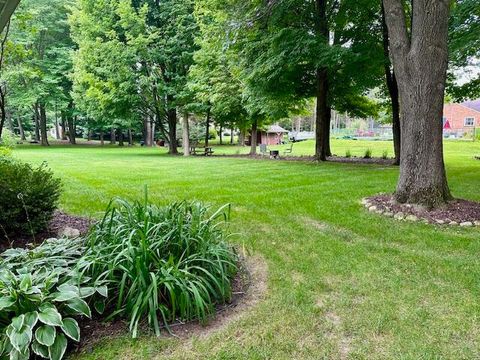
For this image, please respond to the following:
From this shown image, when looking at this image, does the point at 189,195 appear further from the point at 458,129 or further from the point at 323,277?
the point at 458,129

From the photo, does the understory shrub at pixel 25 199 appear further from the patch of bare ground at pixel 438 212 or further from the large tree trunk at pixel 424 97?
the large tree trunk at pixel 424 97

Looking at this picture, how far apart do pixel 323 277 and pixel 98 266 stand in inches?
79.2

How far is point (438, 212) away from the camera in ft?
17.7

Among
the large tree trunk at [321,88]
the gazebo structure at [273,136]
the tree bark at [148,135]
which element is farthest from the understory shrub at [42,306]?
the gazebo structure at [273,136]

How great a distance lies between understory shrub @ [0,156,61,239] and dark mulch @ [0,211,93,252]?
72 millimetres

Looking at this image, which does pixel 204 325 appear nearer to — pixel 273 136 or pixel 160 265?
pixel 160 265

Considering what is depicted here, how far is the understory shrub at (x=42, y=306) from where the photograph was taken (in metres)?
2.13

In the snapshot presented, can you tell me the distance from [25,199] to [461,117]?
2024 inches

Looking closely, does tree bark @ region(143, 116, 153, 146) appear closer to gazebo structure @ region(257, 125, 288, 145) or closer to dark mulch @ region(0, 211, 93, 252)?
gazebo structure @ region(257, 125, 288, 145)

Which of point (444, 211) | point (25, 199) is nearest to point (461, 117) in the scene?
point (444, 211)

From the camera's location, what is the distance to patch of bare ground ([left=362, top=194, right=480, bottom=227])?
16.9 feet

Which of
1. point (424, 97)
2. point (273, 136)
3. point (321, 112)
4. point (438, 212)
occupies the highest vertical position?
point (321, 112)

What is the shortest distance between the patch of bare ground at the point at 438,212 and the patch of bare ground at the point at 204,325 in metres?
3.15

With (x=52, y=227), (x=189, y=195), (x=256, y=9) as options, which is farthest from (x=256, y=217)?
(x=256, y=9)
